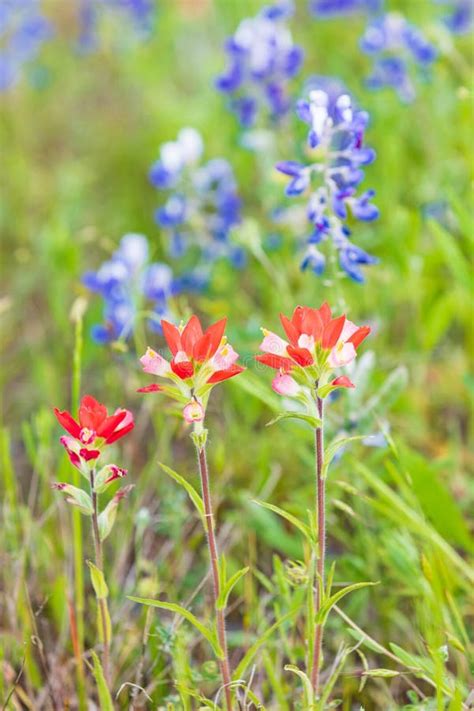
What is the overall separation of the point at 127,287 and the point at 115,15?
2.73 meters

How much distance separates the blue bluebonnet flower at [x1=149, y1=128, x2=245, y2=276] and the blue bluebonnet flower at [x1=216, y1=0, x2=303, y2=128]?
0.19m

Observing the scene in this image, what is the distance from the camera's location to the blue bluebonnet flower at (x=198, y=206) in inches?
110

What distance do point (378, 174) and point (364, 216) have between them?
4.43 feet

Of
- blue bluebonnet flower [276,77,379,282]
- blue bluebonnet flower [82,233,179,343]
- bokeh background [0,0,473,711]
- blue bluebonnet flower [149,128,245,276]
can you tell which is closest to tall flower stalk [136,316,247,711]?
bokeh background [0,0,473,711]

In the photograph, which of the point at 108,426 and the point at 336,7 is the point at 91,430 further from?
the point at 336,7

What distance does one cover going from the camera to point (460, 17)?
3436 millimetres

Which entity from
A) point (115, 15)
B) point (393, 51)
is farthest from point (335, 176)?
point (115, 15)

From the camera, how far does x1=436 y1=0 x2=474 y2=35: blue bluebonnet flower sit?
133 inches

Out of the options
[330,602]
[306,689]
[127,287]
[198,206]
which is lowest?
[306,689]

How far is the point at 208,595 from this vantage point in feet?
5.95

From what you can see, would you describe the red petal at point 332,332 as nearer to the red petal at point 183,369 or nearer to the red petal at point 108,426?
the red petal at point 183,369

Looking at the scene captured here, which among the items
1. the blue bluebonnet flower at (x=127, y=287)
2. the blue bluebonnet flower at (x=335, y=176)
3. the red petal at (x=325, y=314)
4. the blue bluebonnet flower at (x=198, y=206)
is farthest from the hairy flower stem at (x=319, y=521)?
the blue bluebonnet flower at (x=198, y=206)

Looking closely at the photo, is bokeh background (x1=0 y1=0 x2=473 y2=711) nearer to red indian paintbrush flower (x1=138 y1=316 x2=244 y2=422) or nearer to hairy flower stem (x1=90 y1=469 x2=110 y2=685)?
hairy flower stem (x1=90 y1=469 x2=110 y2=685)

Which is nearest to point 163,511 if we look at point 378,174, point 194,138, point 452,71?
point 194,138
